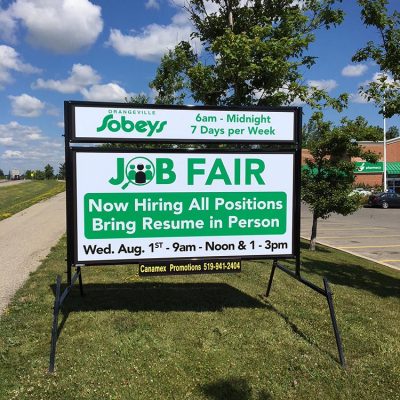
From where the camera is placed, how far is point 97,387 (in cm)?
375

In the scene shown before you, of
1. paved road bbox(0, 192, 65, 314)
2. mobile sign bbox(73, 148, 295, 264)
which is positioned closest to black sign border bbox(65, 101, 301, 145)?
mobile sign bbox(73, 148, 295, 264)

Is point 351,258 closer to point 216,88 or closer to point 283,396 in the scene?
point 216,88

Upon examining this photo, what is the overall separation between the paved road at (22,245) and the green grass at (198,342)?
378 millimetres

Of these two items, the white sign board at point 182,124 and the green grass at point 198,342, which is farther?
the white sign board at point 182,124

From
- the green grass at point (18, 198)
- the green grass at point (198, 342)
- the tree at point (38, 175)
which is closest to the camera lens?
the green grass at point (198, 342)

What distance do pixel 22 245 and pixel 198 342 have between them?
316 inches

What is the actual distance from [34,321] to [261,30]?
6486 millimetres

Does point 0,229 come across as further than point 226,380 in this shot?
Yes

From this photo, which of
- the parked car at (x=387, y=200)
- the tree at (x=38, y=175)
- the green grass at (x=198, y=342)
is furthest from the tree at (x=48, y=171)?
the green grass at (x=198, y=342)

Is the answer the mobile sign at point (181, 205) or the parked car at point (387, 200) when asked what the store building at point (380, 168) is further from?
the mobile sign at point (181, 205)

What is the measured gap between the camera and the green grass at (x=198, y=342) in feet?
12.5

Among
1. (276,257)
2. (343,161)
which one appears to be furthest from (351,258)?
(276,257)

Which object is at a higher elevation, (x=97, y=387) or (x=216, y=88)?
(x=216, y=88)

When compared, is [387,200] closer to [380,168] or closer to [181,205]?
[380,168]
